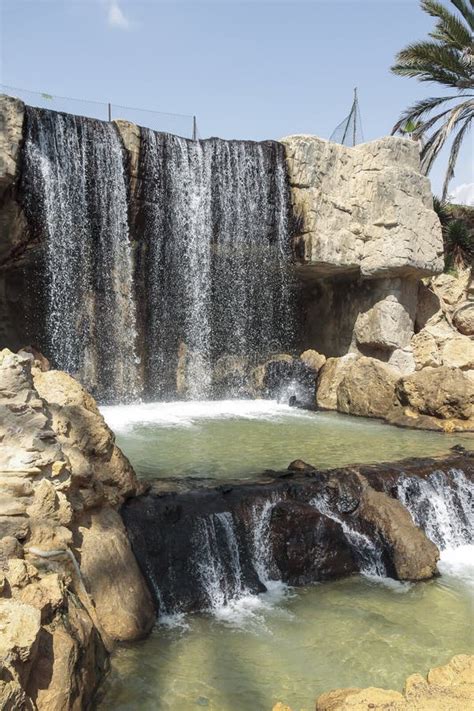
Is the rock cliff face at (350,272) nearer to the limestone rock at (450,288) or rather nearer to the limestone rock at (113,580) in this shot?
the limestone rock at (450,288)

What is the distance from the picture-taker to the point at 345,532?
19.0 ft

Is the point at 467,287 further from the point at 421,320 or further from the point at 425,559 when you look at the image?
the point at 425,559

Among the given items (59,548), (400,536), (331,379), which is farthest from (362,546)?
(331,379)

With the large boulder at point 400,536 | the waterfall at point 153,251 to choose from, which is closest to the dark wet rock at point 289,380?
the waterfall at point 153,251

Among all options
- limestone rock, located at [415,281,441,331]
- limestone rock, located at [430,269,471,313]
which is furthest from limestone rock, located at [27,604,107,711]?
limestone rock, located at [430,269,471,313]

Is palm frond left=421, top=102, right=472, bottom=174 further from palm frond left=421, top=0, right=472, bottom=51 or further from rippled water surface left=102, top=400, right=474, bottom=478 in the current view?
rippled water surface left=102, top=400, right=474, bottom=478

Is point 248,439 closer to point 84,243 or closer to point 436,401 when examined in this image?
point 436,401

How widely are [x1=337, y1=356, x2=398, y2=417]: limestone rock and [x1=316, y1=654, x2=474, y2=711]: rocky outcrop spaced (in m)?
7.89

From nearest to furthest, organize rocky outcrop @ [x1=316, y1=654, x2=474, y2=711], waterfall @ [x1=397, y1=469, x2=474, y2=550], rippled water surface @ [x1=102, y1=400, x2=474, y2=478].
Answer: rocky outcrop @ [x1=316, y1=654, x2=474, y2=711], waterfall @ [x1=397, y1=469, x2=474, y2=550], rippled water surface @ [x1=102, y1=400, x2=474, y2=478]

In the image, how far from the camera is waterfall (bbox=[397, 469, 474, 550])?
6.34 metres

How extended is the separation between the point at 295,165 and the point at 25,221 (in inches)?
223

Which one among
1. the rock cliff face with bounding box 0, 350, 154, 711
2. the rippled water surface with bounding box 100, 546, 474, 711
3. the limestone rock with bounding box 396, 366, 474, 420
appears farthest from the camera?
the limestone rock with bounding box 396, 366, 474, 420

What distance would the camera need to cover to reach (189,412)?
11516 mm

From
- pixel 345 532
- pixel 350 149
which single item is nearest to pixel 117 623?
pixel 345 532
